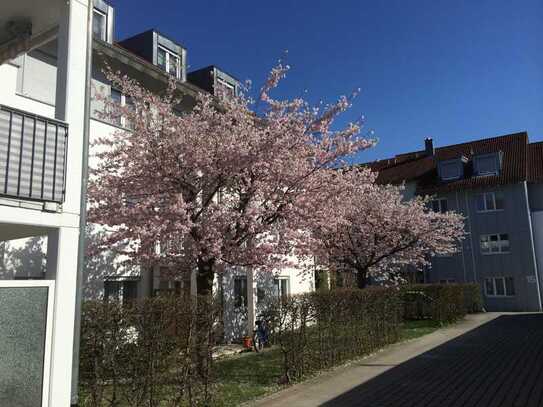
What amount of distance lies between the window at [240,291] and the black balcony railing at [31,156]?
13.6 meters

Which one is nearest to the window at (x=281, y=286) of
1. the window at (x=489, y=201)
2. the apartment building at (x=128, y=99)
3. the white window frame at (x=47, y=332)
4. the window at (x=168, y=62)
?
the apartment building at (x=128, y=99)

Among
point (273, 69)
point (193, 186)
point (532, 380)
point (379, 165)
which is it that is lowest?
point (532, 380)

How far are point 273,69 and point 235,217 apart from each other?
3.83 m

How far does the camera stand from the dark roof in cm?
3353

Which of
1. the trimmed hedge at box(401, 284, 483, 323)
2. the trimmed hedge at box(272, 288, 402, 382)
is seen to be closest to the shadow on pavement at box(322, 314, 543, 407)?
the trimmed hedge at box(272, 288, 402, 382)

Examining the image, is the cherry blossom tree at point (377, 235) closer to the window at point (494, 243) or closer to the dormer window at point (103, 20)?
the dormer window at point (103, 20)

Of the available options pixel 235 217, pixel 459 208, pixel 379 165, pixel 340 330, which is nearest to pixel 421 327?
pixel 340 330

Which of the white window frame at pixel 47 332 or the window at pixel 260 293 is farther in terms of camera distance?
the window at pixel 260 293

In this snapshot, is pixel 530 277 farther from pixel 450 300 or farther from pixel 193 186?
pixel 193 186

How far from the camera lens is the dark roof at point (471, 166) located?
3353 cm

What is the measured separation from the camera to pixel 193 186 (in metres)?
10.8

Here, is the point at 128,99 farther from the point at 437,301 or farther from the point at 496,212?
the point at 496,212

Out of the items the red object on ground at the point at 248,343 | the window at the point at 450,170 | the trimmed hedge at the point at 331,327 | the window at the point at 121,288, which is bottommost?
the red object on ground at the point at 248,343

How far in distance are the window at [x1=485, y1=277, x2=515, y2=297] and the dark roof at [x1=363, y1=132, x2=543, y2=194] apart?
255 inches
